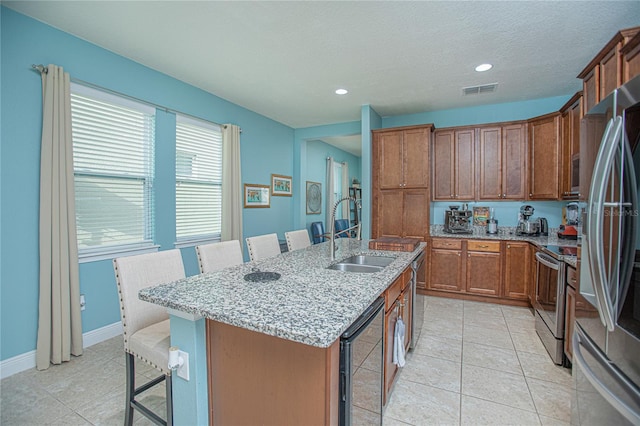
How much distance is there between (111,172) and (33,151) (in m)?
0.59

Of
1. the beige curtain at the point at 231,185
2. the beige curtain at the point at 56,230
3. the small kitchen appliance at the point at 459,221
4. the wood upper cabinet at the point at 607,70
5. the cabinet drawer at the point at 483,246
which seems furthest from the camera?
the small kitchen appliance at the point at 459,221

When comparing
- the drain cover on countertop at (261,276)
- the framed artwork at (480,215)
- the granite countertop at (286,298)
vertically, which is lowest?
the granite countertop at (286,298)

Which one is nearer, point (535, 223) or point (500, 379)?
point (500, 379)

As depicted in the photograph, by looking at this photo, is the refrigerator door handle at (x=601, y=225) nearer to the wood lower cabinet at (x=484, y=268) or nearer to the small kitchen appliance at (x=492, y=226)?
the wood lower cabinet at (x=484, y=268)

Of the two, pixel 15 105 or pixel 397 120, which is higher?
pixel 397 120

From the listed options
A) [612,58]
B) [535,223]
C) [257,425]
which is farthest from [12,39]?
[535,223]

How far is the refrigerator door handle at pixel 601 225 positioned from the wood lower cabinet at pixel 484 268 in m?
2.92

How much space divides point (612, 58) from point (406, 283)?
1703mm

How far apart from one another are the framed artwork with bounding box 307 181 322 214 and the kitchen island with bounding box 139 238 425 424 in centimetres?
470

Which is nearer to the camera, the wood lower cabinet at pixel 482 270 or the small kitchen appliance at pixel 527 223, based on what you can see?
the wood lower cabinet at pixel 482 270

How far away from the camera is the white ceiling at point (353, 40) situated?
2.17m

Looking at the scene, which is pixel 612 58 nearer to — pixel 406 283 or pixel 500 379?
pixel 406 283

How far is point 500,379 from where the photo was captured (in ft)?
7.26

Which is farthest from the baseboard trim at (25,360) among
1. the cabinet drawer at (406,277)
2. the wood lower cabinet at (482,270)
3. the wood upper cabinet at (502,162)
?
the wood upper cabinet at (502,162)
